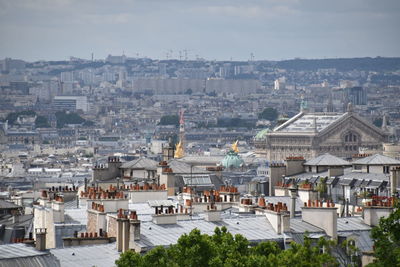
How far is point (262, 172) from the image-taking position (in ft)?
386

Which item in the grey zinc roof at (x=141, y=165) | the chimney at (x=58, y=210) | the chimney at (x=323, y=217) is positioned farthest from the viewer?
the grey zinc roof at (x=141, y=165)

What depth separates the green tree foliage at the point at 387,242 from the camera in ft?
102

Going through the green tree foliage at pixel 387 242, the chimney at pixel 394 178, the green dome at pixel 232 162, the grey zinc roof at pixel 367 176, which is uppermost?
the green tree foliage at pixel 387 242

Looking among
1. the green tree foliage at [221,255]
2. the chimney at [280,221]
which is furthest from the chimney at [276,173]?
the green tree foliage at [221,255]

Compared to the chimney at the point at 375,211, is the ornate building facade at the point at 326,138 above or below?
below

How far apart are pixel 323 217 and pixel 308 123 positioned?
146 m

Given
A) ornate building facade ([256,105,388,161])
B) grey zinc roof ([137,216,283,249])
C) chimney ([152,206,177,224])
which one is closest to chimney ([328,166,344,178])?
grey zinc roof ([137,216,283,249])

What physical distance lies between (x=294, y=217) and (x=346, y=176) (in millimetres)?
17084

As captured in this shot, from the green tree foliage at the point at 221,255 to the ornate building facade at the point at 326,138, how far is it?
131670mm

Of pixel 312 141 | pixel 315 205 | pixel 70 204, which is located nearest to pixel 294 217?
pixel 315 205

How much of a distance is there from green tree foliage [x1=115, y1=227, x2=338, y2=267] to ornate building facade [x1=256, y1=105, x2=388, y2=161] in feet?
432

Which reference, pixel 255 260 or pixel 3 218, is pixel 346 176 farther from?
pixel 255 260

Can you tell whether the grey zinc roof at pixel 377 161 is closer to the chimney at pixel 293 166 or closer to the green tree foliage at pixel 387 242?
the chimney at pixel 293 166

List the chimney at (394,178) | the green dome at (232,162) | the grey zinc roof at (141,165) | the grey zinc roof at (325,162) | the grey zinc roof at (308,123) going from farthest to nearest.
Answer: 1. the grey zinc roof at (308,123)
2. the green dome at (232,162)
3. the grey zinc roof at (325,162)
4. the grey zinc roof at (141,165)
5. the chimney at (394,178)
